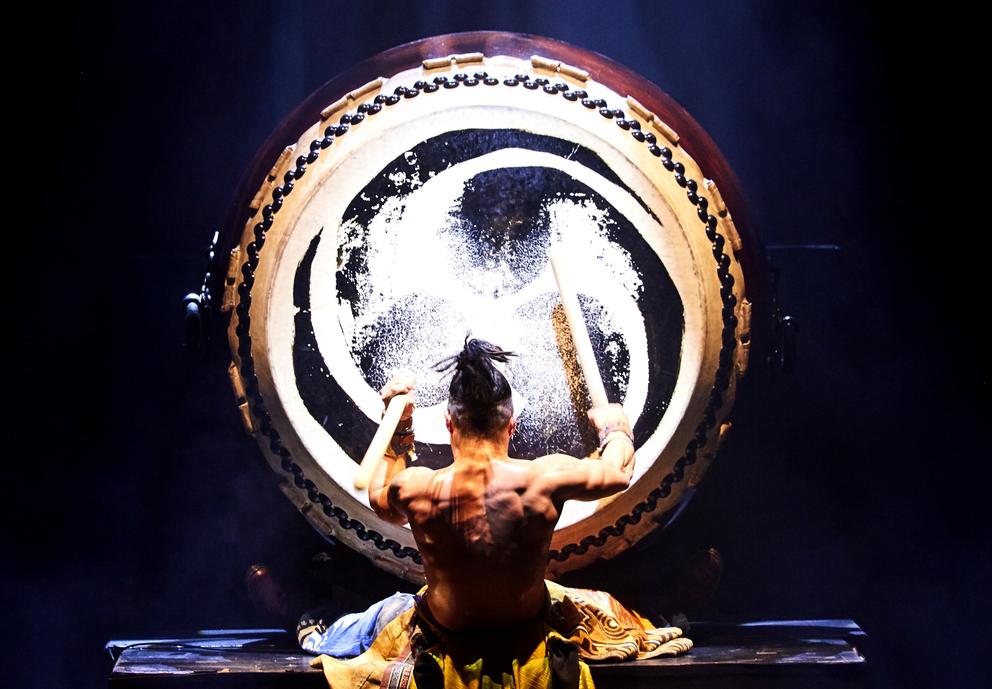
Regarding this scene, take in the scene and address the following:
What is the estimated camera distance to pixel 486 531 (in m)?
1.68

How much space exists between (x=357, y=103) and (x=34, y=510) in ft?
4.77

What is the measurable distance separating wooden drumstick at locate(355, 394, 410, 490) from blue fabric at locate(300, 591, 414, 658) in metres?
0.36

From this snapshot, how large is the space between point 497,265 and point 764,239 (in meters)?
0.76

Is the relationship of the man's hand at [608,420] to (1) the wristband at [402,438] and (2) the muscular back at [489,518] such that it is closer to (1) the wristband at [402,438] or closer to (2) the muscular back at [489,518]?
(2) the muscular back at [489,518]

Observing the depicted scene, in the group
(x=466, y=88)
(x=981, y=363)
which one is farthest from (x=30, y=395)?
(x=981, y=363)

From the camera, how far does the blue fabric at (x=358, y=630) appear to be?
6.50ft

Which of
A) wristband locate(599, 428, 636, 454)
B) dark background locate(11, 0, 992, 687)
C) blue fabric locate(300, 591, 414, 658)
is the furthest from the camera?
dark background locate(11, 0, 992, 687)

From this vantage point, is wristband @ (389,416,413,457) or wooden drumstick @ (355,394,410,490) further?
wristband @ (389,416,413,457)

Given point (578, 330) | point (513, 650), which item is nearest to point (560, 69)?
point (578, 330)

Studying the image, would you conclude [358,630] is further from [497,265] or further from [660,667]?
[497,265]

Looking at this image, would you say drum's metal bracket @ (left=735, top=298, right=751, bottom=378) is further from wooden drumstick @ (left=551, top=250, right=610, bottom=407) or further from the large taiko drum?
wooden drumstick @ (left=551, top=250, right=610, bottom=407)

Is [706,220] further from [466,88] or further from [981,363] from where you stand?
[981,363]

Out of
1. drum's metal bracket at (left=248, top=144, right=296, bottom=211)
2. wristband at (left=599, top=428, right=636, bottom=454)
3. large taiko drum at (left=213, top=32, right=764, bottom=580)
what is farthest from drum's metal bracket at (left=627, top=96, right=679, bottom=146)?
drum's metal bracket at (left=248, top=144, right=296, bottom=211)

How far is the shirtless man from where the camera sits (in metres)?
1.69
